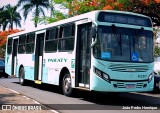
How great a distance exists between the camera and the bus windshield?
1170cm

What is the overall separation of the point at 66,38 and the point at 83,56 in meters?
1.88

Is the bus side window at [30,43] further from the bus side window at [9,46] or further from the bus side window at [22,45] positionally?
the bus side window at [9,46]

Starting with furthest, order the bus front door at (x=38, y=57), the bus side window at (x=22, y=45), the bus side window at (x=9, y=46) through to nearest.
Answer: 1. the bus side window at (x=9, y=46)
2. the bus side window at (x=22, y=45)
3. the bus front door at (x=38, y=57)

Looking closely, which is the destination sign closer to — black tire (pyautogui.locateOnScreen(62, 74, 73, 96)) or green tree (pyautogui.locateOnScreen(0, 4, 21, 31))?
black tire (pyautogui.locateOnScreen(62, 74, 73, 96))

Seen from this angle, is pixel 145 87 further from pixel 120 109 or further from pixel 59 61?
pixel 59 61

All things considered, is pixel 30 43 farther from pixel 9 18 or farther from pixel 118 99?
pixel 9 18

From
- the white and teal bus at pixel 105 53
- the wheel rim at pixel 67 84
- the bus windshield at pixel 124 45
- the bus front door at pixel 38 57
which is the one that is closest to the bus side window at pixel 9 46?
the bus front door at pixel 38 57

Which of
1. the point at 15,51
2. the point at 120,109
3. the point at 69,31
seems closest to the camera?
the point at 120,109

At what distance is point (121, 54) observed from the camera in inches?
469

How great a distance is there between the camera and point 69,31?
14055mm

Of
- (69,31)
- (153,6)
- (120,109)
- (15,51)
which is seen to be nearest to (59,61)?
(69,31)

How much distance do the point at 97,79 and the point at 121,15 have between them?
108 inches

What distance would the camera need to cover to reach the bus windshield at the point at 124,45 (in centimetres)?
1170

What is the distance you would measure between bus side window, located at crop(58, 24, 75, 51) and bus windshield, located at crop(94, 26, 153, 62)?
7.02 feet
